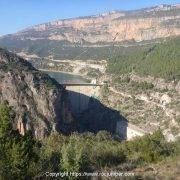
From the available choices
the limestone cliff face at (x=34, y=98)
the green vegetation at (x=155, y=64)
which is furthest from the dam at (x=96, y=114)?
the green vegetation at (x=155, y=64)

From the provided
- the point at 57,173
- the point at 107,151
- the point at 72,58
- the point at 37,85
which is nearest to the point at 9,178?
the point at 57,173

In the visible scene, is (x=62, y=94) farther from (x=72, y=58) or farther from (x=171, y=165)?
(x=72, y=58)

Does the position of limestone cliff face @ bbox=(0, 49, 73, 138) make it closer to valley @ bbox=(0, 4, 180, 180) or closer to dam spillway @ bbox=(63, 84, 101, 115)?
valley @ bbox=(0, 4, 180, 180)

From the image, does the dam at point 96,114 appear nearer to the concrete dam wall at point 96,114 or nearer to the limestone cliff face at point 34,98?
the concrete dam wall at point 96,114

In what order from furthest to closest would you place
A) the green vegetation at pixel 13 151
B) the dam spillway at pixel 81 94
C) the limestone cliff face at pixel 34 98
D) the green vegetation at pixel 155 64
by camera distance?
the dam spillway at pixel 81 94
the green vegetation at pixel 155 64
the limestone cliff face at pixel 34 98
the green vegetation at pixel 13 151

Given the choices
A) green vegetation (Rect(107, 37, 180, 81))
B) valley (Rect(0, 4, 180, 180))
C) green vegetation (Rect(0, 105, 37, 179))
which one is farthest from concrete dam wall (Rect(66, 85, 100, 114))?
green vegetation (Rect(0, 105, 37, 179))
